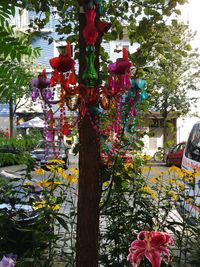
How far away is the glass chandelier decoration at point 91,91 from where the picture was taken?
1.46 meters

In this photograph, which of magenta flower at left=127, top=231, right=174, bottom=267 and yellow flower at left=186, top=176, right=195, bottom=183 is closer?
magenta flower at left=127, top=231, right=174, bottom=267

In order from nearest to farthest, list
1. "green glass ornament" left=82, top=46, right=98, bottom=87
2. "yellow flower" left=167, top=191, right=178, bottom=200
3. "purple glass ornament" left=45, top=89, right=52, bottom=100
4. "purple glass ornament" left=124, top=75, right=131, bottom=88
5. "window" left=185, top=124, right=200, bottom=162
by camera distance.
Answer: "green glass ornament" left=82, top=46, right=98, bottom=87, "purple glass ornament" left=124, top=75, right=131, bottom=88, "purple glass ornament" left=45, top=89, right=52, bottom=100, "yellow flower" left=167, top=191, right=178, bottom=200, "window" left=185, top=124, right=200, bottom=162

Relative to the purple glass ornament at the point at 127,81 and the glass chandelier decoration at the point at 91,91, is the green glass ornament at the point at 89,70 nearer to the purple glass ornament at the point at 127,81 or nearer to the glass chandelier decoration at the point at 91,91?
the glass chandelier decoration at the point at 91,91

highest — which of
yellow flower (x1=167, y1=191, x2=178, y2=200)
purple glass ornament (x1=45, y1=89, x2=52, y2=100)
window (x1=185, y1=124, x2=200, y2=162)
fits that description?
purple glass ornament (x1=45, y1=89, x2=52, y2=100)

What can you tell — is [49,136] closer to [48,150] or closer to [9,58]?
[48,150]

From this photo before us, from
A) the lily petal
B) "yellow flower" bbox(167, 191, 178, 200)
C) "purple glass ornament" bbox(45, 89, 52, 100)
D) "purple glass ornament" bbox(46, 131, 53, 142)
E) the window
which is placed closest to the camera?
the lily petal

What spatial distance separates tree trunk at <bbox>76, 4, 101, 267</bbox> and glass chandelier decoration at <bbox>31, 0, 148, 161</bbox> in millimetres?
56

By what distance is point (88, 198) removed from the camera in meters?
1.48

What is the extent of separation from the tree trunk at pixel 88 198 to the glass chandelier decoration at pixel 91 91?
0.06m

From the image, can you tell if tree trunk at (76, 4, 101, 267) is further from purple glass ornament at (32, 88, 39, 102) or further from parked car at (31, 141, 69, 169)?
parked car at (31, 141, 69, 169)

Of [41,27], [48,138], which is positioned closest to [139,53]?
[48,138]

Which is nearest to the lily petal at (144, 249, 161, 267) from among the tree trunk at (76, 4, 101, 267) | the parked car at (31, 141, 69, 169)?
the tree trunk at (76, 4, 101, 267)

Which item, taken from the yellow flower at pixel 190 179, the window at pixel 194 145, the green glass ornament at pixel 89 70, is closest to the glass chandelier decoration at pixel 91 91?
the green glass ornament at pixel 89 70

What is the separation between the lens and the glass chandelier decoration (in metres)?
1.46
